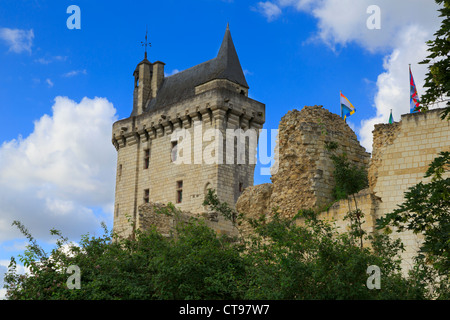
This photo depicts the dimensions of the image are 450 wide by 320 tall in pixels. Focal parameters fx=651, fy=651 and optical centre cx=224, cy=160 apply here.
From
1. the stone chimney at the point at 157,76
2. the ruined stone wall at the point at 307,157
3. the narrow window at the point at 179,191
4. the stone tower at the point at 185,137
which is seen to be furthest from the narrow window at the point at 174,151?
the ruined stone wall at the point at 307,157

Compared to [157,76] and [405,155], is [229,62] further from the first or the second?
[405,155]

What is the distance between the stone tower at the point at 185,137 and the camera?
34656mm

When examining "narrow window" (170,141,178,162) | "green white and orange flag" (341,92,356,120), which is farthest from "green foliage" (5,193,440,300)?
"narrow window" (170,141,178,162)

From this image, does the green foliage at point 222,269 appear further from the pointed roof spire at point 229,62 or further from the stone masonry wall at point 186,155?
the pointed roof spire at point 229,62

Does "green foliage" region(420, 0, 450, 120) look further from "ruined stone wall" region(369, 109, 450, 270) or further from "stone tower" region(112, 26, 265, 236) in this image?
"stone tower" region(112, 26, 265, 236)

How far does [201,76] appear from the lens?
127ft

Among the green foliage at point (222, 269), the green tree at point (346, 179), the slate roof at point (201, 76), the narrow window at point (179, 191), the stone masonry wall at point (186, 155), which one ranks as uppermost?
the slate roof at point (201, 76)

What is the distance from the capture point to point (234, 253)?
15938mm

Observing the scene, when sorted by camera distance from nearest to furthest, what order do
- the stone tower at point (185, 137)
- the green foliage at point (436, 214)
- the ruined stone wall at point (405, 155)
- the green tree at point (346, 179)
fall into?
the green foliage at point (436, 214), the ruined stone wall at point (405, 155), the green tree at point (346, 179), the stone tower at point (185, 137)

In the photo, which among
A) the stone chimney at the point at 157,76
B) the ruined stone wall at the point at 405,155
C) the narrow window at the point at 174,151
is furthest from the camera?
the stone chimney at the point at 157,76

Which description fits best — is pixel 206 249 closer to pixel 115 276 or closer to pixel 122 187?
pixel 115 276

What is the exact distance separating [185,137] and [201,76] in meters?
4.49

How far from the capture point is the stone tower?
3466 centimetres
